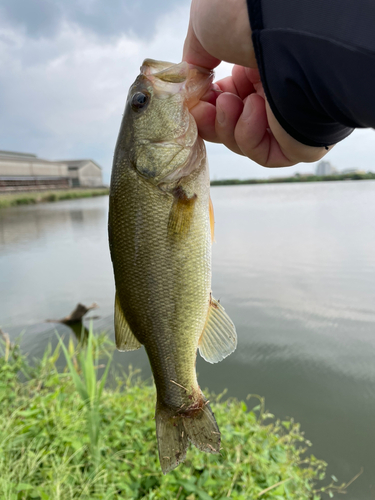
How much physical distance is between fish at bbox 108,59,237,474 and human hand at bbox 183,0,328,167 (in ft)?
0.32

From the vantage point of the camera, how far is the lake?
4.94 m

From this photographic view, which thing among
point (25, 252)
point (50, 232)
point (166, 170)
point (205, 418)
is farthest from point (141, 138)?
point (50, 232)

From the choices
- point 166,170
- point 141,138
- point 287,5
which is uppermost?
point 287,5

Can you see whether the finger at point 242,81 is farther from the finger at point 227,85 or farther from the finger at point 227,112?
the finger at point 227,112

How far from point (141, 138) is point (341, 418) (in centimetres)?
515

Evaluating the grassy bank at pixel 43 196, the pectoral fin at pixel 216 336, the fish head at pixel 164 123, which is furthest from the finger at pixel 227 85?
the grassy bank at pixel 43 196

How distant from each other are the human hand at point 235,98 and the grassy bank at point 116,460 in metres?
2.61

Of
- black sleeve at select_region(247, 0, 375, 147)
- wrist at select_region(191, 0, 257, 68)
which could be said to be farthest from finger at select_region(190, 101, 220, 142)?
black sleeve at select_region(247, 0, 375, 147)

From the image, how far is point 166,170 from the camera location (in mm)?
1459

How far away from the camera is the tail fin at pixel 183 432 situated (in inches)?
57.4

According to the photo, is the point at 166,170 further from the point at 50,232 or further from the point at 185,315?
the point at 50,232

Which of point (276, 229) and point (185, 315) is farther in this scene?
point (276, 229)

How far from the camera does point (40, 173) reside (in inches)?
1453

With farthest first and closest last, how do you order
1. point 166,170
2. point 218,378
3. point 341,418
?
point 218,378 < point 341,418 < point 166,170
